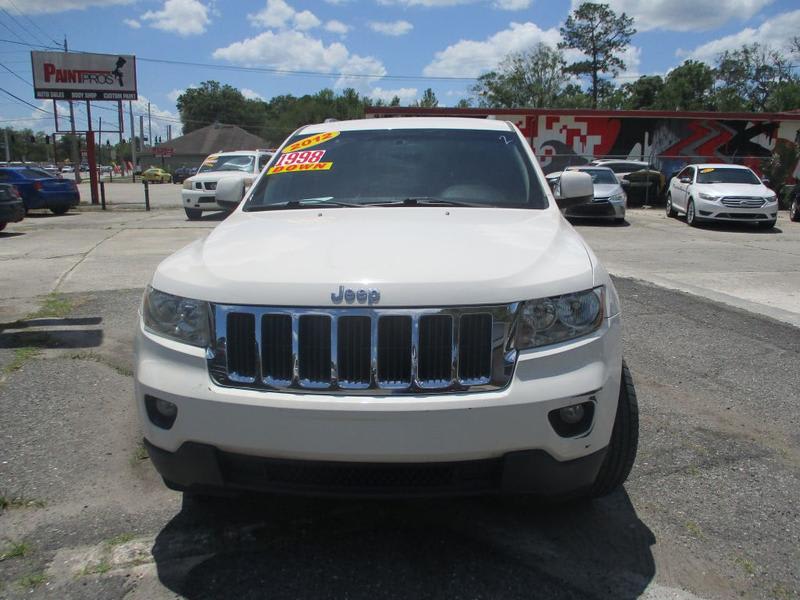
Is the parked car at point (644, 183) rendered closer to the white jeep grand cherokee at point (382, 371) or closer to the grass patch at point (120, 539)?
the white jeep grand cherokee at point (382, 371)

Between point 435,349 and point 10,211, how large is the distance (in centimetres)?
1516

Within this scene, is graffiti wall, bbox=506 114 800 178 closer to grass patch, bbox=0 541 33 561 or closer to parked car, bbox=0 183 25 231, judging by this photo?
parked car, bbox=0 183 25 231

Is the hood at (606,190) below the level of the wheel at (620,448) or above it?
above

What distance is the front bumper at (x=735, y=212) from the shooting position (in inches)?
635

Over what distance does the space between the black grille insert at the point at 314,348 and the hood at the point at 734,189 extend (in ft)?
53.9

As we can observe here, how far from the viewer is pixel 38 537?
281cm

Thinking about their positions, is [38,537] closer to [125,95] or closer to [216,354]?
[216,354]

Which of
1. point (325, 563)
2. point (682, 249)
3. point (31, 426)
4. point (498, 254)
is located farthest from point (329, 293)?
point (682, 249)

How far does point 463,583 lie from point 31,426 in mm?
2822

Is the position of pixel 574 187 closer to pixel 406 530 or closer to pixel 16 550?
pixel 406 530

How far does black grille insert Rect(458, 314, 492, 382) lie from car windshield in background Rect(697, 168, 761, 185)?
56.6ft

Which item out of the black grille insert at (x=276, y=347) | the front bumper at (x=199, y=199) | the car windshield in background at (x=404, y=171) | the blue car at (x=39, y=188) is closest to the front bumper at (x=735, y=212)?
the front bumper at (x=199, y=199)

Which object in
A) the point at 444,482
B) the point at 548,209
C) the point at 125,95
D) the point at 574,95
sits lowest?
the point at 444,482

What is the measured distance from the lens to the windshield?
61.9ft
